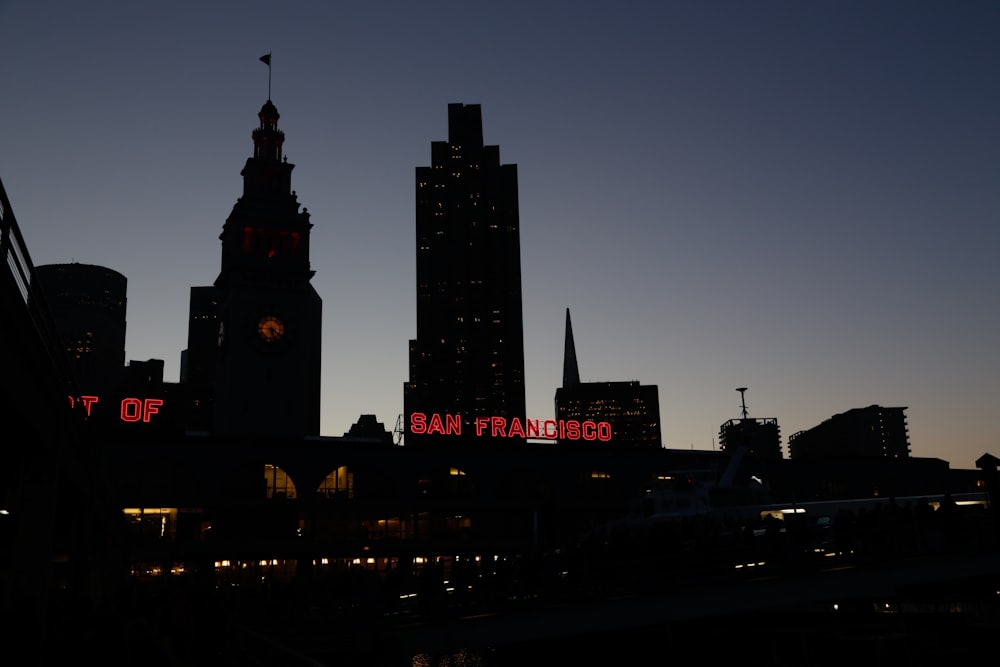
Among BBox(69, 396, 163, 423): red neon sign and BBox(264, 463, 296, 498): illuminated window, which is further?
BBox(69, 396, 163, 423): red neon sign

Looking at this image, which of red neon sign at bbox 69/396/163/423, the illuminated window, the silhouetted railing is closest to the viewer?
the silhouetted railing

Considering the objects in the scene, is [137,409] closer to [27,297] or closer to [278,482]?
[278,482]

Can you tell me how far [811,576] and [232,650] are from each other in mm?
20534

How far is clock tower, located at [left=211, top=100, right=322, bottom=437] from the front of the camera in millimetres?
90125

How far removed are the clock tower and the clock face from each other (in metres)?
0.10

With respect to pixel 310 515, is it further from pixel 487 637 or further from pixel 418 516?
pixel 487 637

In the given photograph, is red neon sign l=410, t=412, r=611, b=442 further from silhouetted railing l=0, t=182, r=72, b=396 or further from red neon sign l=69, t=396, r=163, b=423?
silhouetted railing l=0, t=182, r=72, b=396

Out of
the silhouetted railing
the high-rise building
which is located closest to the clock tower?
the high-rise building

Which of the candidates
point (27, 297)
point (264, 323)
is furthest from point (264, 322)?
point (27, 297)

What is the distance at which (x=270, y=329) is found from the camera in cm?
9219

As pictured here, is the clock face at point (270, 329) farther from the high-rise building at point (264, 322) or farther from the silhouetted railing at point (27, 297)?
the silhouetted railing at point (27, 297)

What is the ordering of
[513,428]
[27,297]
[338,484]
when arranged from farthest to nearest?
[513,428] < [338,484] < [27,297]

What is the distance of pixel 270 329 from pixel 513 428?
89.8ft

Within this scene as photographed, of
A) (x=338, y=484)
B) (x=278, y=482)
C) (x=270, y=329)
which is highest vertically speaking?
(x=270, y=329)
